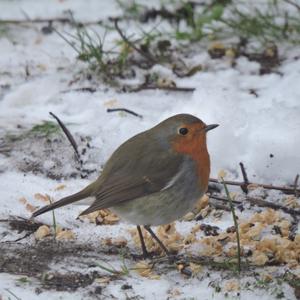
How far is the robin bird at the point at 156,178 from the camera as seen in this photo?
453 cm

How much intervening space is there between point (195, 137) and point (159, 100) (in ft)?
5.46

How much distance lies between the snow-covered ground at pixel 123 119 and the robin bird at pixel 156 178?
292 mm

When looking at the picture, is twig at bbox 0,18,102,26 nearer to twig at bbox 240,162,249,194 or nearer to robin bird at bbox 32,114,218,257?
twig at bbox 240,162,249,194

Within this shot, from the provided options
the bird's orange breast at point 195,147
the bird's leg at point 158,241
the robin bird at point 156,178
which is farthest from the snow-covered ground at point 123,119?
the bird's orange breast at point 195,147

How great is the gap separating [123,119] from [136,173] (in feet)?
4.82

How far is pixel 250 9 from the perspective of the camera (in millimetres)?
7184

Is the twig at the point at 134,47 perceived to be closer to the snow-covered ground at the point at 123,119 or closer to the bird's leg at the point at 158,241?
the snow-covered ground at the point at 123,119

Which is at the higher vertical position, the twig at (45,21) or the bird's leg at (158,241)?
the twig at (45,21)

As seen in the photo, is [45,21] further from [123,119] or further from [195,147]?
[195,147]

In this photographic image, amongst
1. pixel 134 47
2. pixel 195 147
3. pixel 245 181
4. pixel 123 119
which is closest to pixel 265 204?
pixel 245 181

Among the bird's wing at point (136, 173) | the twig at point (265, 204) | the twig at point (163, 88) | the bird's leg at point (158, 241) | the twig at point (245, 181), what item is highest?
the twig at point (163, 88)

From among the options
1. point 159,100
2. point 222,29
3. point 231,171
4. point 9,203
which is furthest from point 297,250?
point 222,29

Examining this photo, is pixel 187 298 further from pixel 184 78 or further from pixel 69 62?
pixel 69 62

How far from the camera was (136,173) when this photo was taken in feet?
15.1
